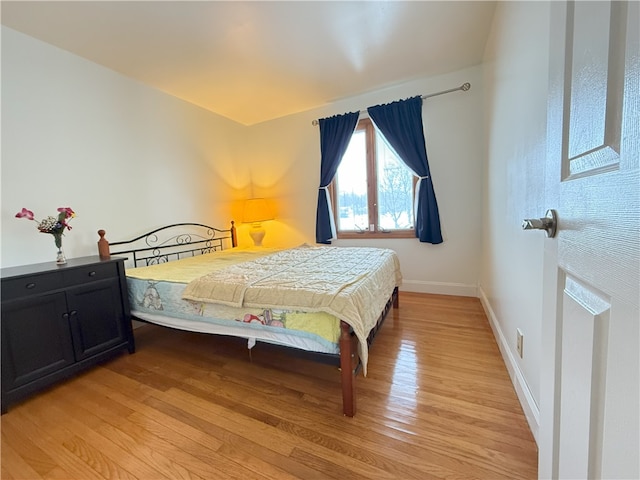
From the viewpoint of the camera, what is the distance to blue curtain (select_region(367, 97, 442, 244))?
10.8ft

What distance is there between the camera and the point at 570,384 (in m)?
0.60

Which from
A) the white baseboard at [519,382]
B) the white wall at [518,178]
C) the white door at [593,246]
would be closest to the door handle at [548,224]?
the white door at [593,246]

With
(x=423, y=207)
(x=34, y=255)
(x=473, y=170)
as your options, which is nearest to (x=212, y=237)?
(x=34, y=255)

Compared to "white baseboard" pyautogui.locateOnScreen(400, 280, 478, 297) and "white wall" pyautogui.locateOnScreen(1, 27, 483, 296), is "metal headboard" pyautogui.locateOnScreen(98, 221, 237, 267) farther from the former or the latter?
"white baseboard" pyautogui.locateOnScreen(400, 280, 478, 297)

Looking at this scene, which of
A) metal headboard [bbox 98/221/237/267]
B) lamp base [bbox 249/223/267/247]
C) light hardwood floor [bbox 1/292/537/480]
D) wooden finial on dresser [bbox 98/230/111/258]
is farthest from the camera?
lamp base [bbox 249/223/267/247]

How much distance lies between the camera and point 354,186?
151 inches

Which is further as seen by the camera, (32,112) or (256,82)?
(256,82)

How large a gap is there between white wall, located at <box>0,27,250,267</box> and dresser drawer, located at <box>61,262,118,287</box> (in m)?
0.60

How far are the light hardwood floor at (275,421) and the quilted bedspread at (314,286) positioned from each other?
1.29 feet

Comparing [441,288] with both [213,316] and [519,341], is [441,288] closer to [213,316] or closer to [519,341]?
[519,341]

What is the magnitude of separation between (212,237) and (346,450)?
3.30 metres

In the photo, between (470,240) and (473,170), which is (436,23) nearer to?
(473,170)

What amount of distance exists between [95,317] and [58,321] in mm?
225

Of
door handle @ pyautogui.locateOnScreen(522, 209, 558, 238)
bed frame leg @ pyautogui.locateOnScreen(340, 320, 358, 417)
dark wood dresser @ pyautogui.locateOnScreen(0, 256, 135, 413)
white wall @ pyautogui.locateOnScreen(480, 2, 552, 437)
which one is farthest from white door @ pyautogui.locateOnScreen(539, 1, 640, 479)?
dark wood dresser @ pyautogui.locateOnScreen(0, 256, 135, 413)
